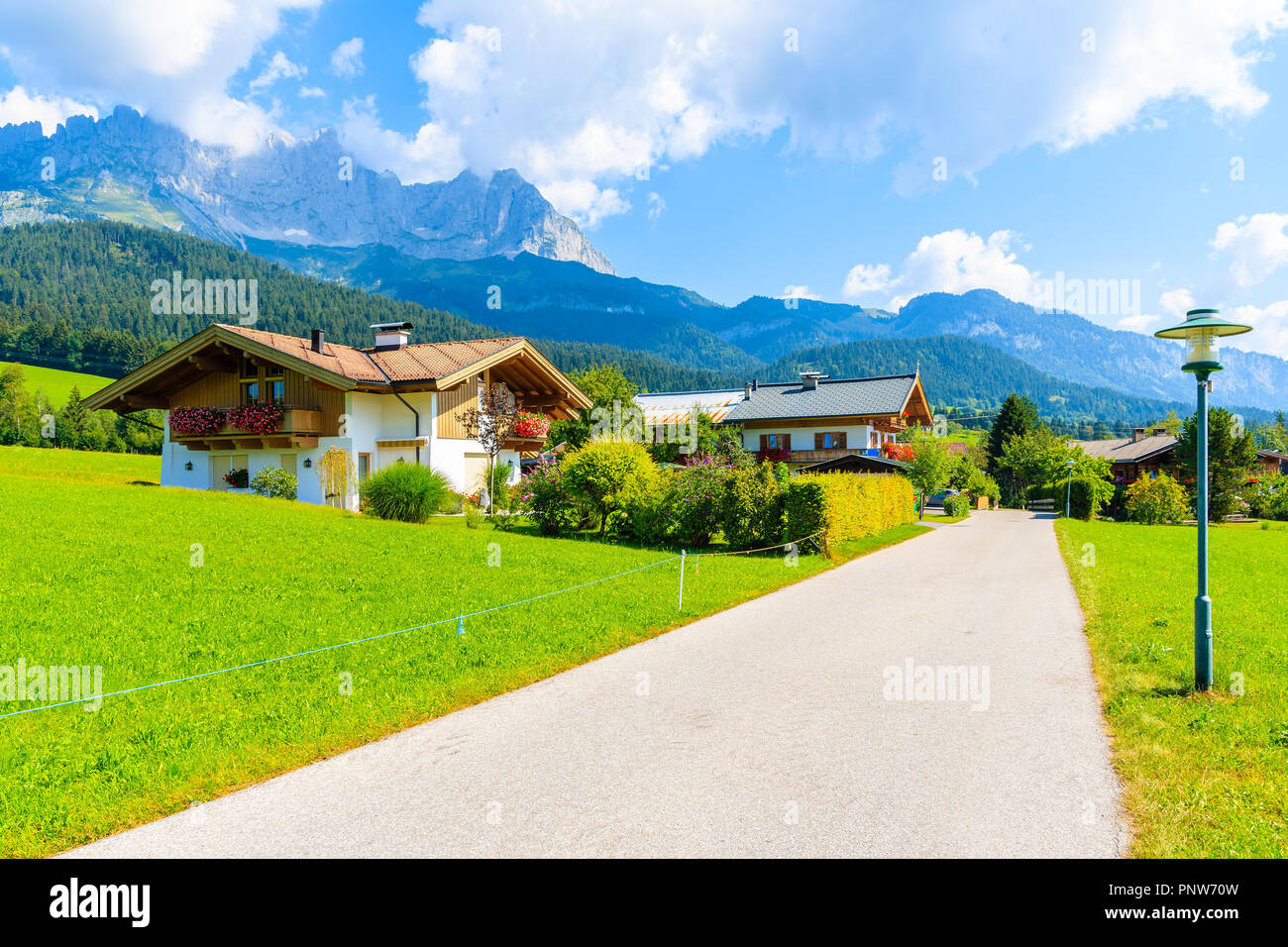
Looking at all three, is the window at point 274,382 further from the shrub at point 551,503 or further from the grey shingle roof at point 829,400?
the grey shingle roof at point 829,400

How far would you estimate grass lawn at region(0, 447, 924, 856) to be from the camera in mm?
5355

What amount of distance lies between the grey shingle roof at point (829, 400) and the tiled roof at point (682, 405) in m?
1.14

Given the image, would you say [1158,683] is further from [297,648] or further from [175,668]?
[175,668]

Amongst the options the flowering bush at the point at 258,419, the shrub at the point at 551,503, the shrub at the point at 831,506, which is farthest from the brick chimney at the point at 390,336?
the shrub at the point at 831,506

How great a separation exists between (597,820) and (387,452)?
2809cm

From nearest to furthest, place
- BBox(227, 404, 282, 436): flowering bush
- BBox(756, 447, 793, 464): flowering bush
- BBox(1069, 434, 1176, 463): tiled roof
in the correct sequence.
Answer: BBox(227, 404, 282, 436): flowering bush
BBox(756, 447, 793, 464): flowering bush
BBox(1069, 434, 1176, 463): tiled roof

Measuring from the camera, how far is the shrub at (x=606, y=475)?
21.3 meters

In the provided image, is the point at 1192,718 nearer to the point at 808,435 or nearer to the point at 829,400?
the point at 808,435

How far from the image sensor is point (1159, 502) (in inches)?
1854

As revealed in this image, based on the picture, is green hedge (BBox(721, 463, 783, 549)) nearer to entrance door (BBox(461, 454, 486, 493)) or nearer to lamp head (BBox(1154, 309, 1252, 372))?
lamp head (BBox(1154, 309, 1252, 372))

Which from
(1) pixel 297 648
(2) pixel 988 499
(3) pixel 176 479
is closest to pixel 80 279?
(3) pixel 176 479

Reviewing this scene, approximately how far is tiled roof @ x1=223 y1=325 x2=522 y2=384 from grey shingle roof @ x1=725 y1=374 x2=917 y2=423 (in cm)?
3042

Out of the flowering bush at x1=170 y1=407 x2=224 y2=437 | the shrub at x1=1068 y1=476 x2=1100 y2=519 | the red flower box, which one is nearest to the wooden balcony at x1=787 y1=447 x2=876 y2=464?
the shrub at x1=1068 y1=476 x2=1100 y2=519

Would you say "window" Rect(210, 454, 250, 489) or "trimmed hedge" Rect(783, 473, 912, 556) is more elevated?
"window" Rect(210, 454, 250, 489)
